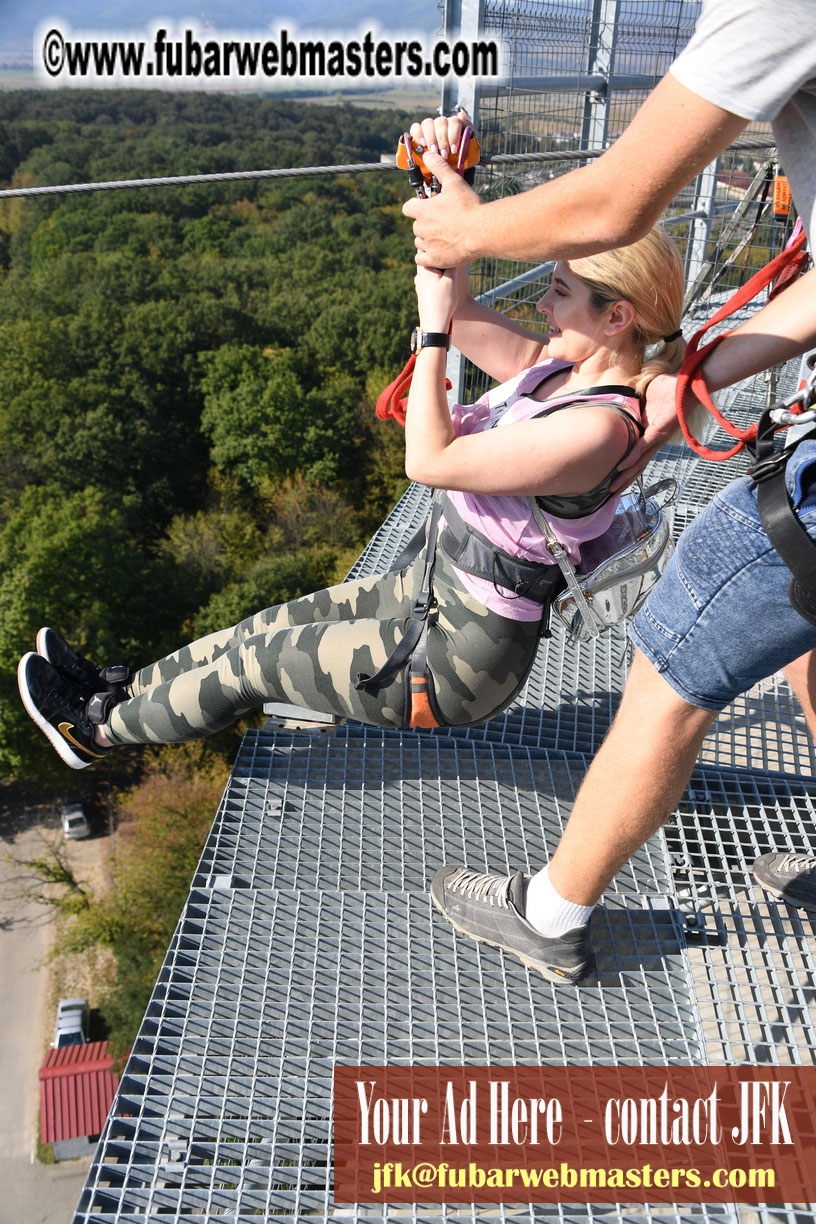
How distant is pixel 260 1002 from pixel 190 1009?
0.19m

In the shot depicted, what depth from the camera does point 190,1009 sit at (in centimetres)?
258

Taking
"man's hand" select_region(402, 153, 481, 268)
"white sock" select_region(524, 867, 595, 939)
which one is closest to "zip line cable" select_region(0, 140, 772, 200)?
"man's hand" select_region(402, 153, 481, 268)

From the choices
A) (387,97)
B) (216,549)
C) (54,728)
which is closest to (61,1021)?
(216,549)

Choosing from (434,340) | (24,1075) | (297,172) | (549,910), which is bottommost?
(24,1075)

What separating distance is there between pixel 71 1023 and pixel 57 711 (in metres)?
16.4

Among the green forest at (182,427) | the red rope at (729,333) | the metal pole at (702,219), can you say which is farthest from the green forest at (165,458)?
the red rope at (729,333)

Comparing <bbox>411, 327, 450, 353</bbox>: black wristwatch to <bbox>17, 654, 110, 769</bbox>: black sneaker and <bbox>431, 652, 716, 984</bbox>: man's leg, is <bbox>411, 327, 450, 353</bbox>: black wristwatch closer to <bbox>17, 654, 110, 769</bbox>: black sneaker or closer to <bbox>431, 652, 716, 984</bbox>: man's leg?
<bbox>431, 652, 716, 984</bbox>: man's leg

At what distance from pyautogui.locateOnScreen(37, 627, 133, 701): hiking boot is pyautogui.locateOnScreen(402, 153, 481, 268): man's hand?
75.8 inches

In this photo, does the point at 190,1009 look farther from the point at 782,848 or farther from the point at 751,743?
the point at 751,743

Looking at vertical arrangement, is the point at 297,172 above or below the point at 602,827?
above

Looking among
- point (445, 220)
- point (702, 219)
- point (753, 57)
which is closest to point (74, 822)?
point (702, 219)

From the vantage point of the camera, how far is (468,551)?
8.20 ft

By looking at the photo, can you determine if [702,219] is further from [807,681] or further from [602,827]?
[602,827]

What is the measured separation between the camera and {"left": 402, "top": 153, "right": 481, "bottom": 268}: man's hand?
202 cm
